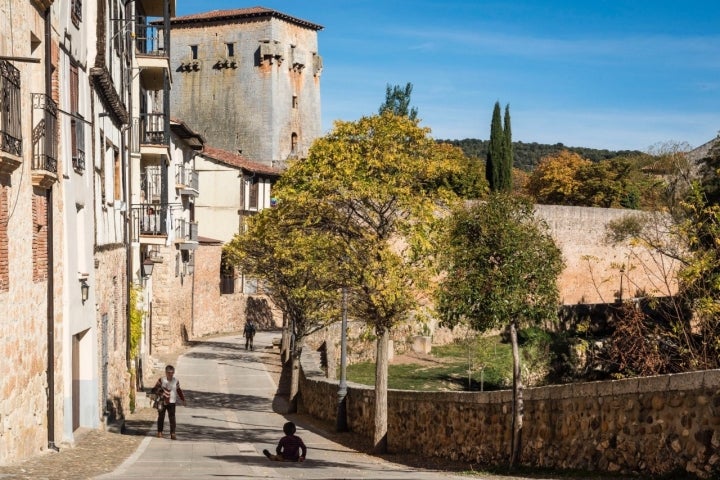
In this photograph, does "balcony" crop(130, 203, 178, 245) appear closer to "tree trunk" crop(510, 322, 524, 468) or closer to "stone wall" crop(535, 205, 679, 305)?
"tree trunk" crop(510, 322, 524, 468)

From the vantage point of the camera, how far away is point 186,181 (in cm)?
4834

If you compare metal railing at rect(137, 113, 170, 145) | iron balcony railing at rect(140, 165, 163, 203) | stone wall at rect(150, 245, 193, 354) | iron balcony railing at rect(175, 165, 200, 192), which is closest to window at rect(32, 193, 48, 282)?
metal railing at rect(137, 113, 170, 145)

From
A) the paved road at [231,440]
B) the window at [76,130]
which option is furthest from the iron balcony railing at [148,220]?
the window at [76,130]

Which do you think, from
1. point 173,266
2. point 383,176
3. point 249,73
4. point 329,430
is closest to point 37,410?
point 383,176

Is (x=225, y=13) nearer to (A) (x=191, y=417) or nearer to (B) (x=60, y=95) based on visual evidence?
(A) (x=191, y=417)

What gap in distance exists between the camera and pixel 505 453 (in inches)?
658

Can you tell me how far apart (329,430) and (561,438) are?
1239 cm

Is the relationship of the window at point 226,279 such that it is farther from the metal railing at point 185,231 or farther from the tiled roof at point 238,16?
the tiled roof at point 238,16

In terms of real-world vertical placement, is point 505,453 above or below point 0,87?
below

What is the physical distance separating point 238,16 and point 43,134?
6989 cm

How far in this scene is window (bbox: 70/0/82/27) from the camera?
708 inches

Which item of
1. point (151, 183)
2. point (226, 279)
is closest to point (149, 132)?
point (151, 183)

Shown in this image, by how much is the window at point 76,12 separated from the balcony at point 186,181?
1035 inches

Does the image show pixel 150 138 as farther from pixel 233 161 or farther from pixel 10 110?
pixel 233 161
